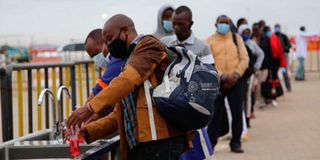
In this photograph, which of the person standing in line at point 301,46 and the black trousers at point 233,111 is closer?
the black trousers at point 233,111

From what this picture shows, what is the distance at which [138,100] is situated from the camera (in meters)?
3.86

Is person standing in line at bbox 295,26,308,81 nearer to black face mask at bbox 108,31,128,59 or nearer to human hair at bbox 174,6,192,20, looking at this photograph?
human hair at bbox 174,6,192,20

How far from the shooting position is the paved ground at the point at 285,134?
8.55m

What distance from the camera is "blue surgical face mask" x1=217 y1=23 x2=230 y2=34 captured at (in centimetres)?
834

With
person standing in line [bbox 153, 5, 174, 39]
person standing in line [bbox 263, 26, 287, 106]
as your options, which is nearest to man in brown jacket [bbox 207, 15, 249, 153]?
person standing in line [bbox 153, 5, 174, 39]

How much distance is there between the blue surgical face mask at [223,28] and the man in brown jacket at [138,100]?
176 inches

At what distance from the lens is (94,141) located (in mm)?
4336

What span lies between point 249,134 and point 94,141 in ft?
21.7

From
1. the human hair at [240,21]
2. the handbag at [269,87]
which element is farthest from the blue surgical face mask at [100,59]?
the handbag at [269,87]

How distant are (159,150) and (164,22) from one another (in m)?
3.55

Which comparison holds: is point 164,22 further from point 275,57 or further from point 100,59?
point 275,57

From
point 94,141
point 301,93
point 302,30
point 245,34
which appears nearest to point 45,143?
point 94,141

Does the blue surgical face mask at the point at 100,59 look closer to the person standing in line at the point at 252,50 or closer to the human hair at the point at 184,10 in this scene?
the human hair at the point at 184,10

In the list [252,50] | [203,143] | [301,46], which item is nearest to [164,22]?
[203,143]
